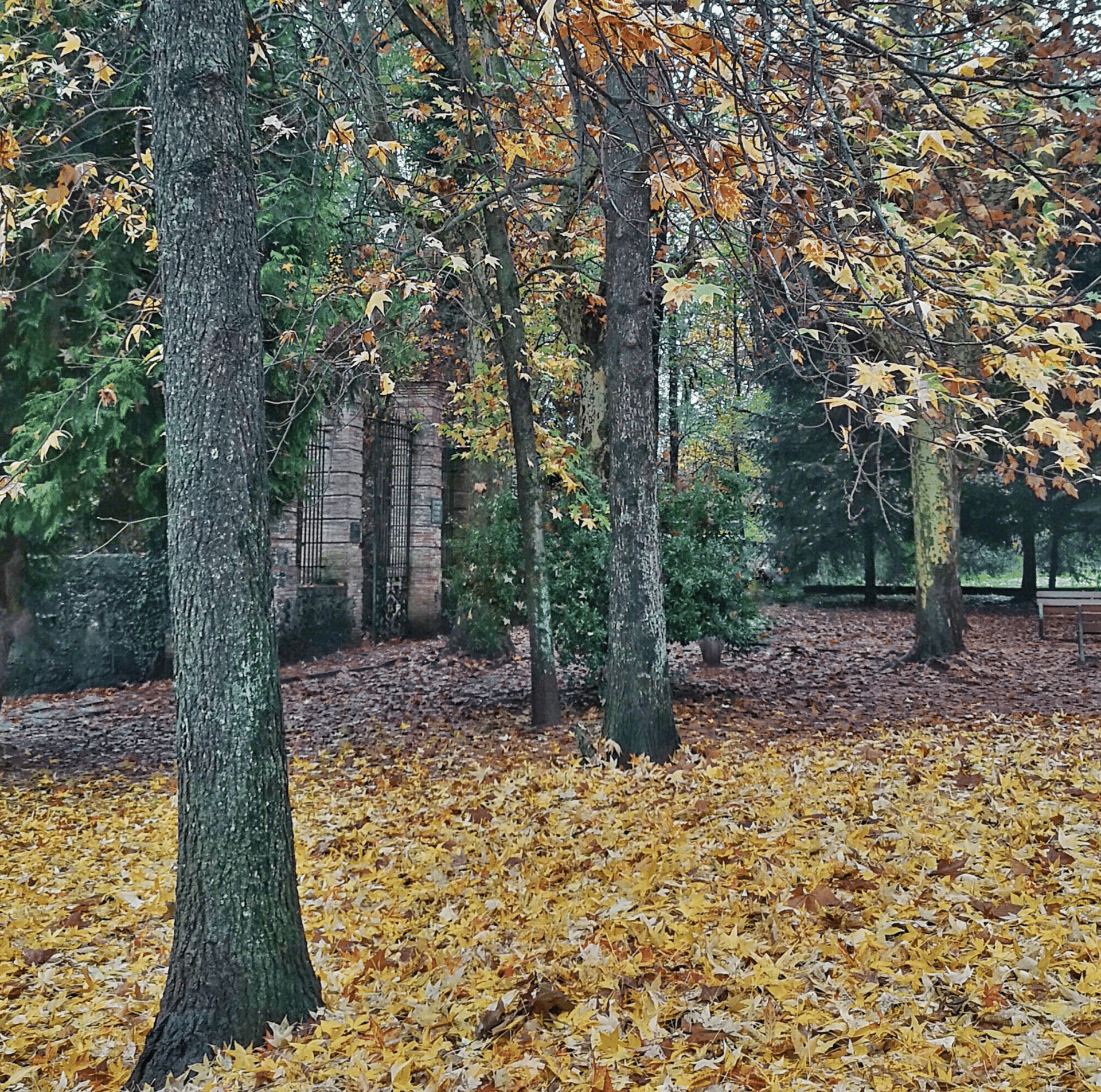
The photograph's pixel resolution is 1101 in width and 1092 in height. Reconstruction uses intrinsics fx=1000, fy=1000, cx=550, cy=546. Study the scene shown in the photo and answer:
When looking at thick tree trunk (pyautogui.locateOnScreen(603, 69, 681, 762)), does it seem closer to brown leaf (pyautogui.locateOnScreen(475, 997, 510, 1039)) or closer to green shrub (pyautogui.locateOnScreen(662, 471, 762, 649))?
green shrub (pyautogui.locateOnScreen(662, 471, 762, 649))

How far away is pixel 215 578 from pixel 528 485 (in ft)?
18.7

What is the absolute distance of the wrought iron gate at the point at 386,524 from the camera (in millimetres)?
16453

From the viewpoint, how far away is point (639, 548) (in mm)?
7285

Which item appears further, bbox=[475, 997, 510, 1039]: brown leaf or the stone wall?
the stone wall

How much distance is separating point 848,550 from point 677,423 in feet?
14.9

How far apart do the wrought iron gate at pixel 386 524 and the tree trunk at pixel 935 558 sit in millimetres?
8239

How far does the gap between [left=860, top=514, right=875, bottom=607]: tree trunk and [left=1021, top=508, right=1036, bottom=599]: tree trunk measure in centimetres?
286

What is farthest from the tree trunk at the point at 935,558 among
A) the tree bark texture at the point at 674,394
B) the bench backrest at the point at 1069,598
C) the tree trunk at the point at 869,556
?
the tree trunk at the point at 869,556

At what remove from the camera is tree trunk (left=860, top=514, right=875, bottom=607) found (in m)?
20.8

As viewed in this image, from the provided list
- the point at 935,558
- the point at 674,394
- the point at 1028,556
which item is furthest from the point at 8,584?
the point at 1028,556

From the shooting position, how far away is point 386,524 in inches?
657

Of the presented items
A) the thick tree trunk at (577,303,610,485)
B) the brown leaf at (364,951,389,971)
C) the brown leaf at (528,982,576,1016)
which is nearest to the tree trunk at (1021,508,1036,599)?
the thick tree trunk at (577,303,610,485)

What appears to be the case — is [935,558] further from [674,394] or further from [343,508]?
[674,394]

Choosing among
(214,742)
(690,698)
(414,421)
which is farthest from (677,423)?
(214,742)
